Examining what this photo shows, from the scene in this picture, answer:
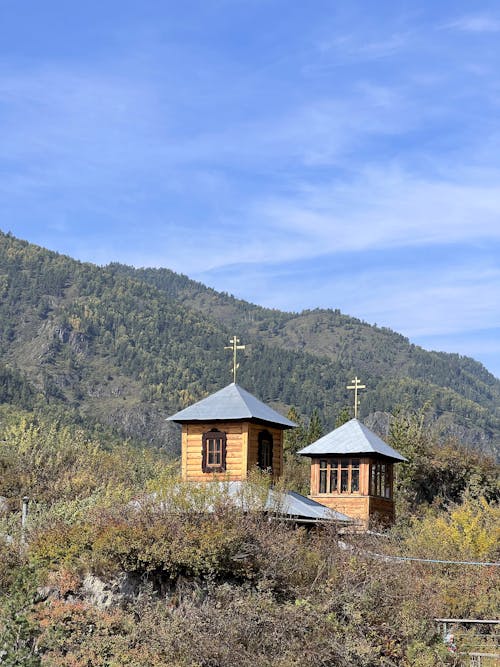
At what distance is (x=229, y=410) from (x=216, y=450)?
1.17 m

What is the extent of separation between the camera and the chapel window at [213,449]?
30156 mm

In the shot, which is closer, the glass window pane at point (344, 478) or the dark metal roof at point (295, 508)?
the dark metal roof at point (295, 508)

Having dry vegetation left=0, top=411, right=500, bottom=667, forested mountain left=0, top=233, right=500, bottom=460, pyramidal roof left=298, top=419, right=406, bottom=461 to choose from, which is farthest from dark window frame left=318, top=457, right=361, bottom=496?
forested mountain left=0, top=233, right=500, bottom=460

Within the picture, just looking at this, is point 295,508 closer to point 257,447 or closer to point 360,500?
point 257,447

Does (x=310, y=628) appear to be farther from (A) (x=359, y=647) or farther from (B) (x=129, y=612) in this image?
(B) (x=129, y=612)

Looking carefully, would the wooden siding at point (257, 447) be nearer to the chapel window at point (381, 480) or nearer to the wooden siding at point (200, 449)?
the wooden siding at point (200, 449)

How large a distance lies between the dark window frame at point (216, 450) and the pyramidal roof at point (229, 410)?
46 centimetres

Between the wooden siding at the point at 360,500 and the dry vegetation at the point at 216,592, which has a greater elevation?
the wooden siding at the point at 360,500

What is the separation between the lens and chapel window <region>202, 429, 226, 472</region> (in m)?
30.2

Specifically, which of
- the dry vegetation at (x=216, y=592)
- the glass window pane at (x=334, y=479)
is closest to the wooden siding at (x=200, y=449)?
the dry vegetation at (x=216, y=592)

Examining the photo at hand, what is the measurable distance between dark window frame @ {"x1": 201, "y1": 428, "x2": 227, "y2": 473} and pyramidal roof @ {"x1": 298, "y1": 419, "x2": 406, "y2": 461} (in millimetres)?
5909

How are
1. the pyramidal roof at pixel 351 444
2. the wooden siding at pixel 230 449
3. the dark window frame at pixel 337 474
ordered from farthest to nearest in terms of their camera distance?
1. the dark window frame at pixel 337 474
2. the pyramidal roof at pixel 351 444
3. the wooden siding at pixel 230 449

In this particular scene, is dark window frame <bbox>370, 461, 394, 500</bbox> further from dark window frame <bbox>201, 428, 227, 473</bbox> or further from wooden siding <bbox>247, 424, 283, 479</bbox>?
dark window frame <bbox>201, 428, 227, 473</bbox>

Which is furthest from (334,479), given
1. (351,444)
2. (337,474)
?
Answer: (351,444)
